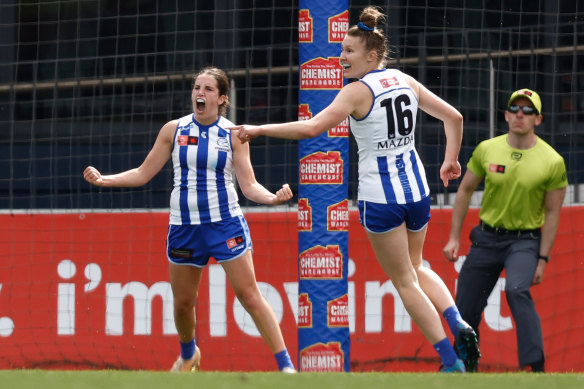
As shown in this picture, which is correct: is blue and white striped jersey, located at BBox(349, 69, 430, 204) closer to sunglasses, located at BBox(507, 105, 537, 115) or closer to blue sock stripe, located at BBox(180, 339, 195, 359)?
sunglasses, located at BBox(507, 105, 537, 115)

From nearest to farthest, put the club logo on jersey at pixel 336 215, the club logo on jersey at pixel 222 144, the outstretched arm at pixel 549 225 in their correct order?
the club logo on jersey at pixel 222 144
the outstretched arm at pixel 549 225
the club logo on jersey at pixel 336 215

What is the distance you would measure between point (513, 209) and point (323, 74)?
5.12ft

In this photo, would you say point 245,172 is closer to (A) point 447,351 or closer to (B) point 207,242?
(B) point 207,242

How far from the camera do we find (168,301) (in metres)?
9.84

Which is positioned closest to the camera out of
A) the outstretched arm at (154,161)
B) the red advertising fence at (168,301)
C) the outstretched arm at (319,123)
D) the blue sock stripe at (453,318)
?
the outstretched arm at (319,123)

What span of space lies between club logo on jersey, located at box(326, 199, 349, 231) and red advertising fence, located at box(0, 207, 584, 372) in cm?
114

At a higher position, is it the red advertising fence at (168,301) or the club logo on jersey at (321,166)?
the club logo on jersey at (321,166)

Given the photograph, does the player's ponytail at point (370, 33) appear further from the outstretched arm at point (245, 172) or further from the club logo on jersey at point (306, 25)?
the club logo on jersey at point (306, 25)

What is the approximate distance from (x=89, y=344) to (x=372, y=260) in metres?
2.33

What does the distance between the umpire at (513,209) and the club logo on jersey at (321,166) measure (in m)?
0.90

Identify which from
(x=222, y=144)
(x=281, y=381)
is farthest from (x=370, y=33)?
(x=281, y=381)

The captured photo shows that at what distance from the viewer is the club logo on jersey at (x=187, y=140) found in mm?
7559

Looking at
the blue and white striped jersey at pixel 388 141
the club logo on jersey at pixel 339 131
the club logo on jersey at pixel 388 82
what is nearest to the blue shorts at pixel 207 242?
the blue and white striped jersey at pixel 388 141

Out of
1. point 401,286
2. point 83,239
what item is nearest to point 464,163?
point 83,239
